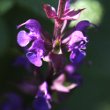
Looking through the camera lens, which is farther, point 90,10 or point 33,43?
point 90,10

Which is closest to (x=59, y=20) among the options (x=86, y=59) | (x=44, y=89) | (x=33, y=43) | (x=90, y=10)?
(x=33, y=43)

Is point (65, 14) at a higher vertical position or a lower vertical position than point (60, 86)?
higher

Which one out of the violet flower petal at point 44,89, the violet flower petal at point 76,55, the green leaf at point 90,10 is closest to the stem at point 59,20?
the violet flower petal at point 76,55

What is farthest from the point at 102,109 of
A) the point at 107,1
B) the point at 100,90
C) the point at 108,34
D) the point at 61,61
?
the point at 61,61

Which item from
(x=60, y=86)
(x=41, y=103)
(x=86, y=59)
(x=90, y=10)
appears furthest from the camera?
(x=86, y=59)

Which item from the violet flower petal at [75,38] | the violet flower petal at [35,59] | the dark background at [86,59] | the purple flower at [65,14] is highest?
the purple flower at [65,14]

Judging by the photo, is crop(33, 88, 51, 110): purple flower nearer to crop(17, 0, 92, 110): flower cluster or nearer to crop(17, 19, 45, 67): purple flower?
crop(17, 0, 92, 110): flower cluster

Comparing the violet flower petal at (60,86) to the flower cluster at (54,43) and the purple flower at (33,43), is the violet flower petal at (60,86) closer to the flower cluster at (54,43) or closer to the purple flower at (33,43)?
the flower cluster at (54,43)

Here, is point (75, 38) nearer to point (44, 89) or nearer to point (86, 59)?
point (44, 89)
